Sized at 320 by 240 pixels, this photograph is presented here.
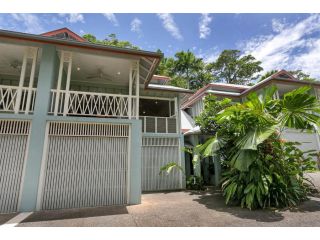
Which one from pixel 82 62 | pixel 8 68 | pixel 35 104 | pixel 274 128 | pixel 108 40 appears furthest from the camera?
pixel 108 40

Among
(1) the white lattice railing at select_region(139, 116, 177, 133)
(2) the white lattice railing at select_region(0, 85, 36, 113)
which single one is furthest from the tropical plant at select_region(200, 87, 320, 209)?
(2) the white lattice railing at select_region(0, 85, 36, 113)

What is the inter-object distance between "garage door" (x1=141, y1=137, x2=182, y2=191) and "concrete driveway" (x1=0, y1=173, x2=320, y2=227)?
3.54m

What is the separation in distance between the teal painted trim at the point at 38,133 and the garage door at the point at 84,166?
8.8 inches

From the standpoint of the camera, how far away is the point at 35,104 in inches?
249

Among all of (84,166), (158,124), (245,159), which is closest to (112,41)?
(158,124)

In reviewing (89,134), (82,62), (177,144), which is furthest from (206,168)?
(82,62)

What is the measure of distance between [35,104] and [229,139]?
7104 millimetres

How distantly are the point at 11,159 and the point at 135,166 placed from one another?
3.90m

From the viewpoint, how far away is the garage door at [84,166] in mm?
6066

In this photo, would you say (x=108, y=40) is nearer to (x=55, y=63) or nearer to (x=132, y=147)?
(x=55, y=63)

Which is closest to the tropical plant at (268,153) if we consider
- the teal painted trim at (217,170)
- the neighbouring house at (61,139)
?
the neighbouring house at (61,139)

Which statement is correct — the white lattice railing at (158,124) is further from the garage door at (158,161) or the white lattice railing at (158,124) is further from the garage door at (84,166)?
the garage door at (84,166)

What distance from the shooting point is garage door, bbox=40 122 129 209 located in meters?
6.07

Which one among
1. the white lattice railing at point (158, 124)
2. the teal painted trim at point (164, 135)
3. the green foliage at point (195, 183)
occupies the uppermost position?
the white lattice railing at point (158, 124)
